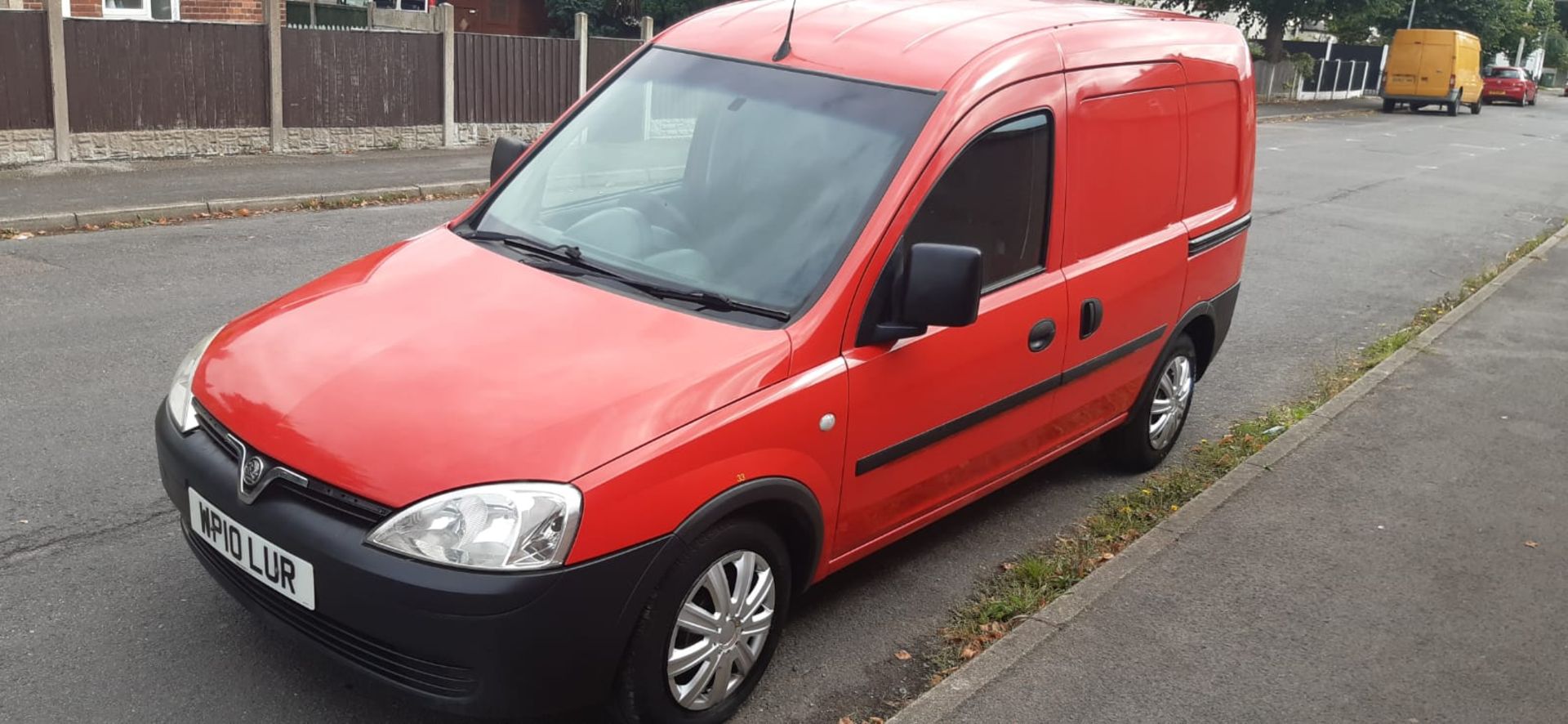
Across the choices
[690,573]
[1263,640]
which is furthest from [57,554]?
[1263,640]

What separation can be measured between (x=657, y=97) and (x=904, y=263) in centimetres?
135

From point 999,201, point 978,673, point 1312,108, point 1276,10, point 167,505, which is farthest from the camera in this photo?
point 1276,10

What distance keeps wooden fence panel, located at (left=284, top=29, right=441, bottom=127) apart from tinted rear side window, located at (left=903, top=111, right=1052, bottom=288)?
12.6 metres

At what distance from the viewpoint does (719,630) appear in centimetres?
353

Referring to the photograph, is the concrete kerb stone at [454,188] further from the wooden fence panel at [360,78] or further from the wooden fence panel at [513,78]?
the wooden fence panel at [513,78]

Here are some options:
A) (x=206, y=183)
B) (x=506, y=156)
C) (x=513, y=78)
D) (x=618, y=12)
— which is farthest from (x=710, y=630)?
(x=618, y=12)

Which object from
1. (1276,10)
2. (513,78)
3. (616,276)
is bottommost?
(616,276)

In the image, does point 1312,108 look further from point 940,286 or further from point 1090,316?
point 940,286

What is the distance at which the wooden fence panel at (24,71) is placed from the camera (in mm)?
12461

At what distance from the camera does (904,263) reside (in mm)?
3824

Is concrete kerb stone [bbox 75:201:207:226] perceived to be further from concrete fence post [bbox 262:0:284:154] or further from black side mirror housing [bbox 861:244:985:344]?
black side mirror housing [bbox 861:244:985:344]

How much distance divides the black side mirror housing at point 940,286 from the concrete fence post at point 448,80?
47.0 ft

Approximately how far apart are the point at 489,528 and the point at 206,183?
425 inches

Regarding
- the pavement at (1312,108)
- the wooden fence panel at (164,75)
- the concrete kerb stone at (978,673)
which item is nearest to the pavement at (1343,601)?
the concrete kerb stone at (978,673)
